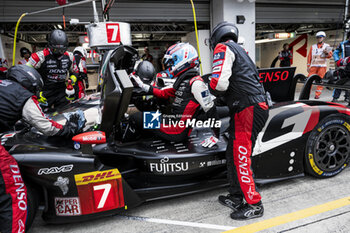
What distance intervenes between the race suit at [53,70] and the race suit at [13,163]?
7.94ft

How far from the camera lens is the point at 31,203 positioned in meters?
1.99

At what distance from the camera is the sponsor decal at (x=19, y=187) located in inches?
72.5

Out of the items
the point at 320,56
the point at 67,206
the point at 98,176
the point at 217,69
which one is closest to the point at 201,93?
the point at 217,69

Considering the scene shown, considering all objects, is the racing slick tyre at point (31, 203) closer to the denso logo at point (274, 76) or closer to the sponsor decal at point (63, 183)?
the sponsor decal at point (63, 183)

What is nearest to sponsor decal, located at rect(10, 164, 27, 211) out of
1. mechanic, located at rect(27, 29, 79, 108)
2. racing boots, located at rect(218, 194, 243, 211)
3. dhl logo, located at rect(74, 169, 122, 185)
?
dhl logo, located at rect(74, 169, 122, 185)

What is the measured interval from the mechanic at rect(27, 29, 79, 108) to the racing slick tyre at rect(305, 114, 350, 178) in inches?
153

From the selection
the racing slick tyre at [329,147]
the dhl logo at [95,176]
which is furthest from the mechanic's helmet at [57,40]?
the racing slick tyre at [329,147]

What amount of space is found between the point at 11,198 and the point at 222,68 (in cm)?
190

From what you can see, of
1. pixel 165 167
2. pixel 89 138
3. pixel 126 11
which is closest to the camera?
pixel 89 138

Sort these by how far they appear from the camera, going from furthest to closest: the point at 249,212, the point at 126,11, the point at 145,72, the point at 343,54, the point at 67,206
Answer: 1. the point at 126,11
2. the point at 343,54
3. the point at 145,72
4. the point at 249,212
5. the point at 67,206

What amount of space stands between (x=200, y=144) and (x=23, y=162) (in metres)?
1.59

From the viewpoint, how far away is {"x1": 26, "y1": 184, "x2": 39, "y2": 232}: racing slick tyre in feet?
6.45

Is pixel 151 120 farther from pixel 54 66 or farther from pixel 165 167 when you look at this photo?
pixel 54 66

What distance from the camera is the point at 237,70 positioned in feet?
7.10
